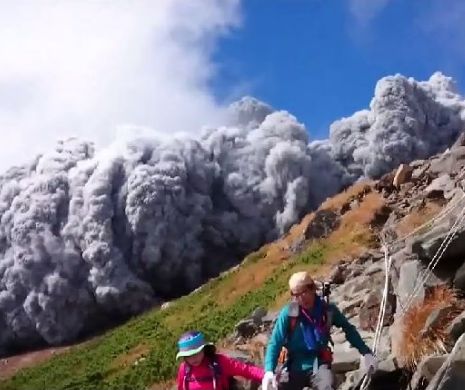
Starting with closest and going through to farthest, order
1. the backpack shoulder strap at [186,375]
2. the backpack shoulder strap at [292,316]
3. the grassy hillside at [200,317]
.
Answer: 1. the backpack shoulder strap at [186,375]
2. the backpack shoulder strap at [292,316]
3. the grassy hillside at [200,317]

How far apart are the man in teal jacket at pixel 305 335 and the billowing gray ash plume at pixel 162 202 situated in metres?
48.2

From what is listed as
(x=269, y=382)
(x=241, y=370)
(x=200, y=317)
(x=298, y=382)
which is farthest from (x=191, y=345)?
(x=200, y=317)

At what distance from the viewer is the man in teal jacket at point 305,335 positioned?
6.93m

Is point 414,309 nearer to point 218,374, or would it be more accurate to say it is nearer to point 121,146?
point 218,374

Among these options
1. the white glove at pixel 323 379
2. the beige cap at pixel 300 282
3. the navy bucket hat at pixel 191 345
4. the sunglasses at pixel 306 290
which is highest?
the beige cap at pixel 300 282

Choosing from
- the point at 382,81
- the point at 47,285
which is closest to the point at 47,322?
the point at 47,285

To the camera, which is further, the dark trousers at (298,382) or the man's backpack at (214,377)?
the dark trousers at (298,382)

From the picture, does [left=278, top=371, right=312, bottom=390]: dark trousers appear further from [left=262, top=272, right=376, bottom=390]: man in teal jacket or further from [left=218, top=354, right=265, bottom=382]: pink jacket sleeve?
[left=218, top=354, right=265, bottom=382]: pink jacket sleeve

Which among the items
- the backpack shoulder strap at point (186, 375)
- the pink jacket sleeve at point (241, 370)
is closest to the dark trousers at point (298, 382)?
the pink jacket sleeve at point (241, 370)

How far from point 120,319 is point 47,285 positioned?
7043 mm

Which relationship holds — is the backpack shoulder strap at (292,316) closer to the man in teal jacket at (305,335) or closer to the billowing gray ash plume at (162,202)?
the man in teal jacket at (305,335)

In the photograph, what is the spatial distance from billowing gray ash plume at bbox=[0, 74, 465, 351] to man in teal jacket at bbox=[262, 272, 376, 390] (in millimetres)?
48231

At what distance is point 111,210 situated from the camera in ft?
197

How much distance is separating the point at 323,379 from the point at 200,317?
961 inches
